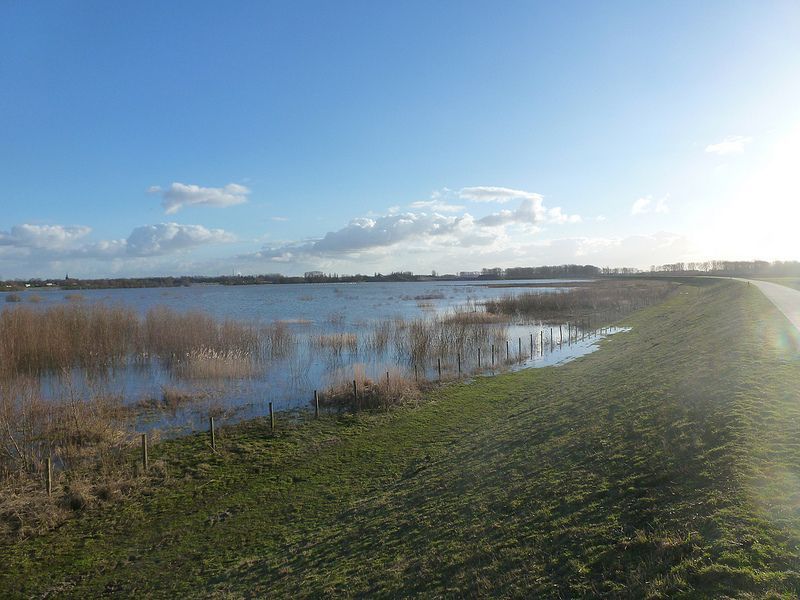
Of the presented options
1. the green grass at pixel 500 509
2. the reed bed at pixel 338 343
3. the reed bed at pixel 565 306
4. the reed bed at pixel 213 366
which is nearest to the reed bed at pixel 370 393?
the green grass at pixel 500 509

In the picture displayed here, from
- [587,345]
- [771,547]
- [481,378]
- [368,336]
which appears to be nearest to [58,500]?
[771,547]

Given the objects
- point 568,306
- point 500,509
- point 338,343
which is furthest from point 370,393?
point 568,306

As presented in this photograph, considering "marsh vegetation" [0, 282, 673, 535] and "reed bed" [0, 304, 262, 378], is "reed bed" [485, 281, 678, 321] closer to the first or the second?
"marsh vegetation" [0, 282, 673, 535]

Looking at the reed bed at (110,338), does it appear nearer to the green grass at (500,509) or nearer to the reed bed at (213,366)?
the reed bed at (213,366)

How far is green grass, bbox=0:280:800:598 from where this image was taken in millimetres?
5133

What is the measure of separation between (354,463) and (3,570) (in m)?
6.59

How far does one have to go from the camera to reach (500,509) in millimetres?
7426

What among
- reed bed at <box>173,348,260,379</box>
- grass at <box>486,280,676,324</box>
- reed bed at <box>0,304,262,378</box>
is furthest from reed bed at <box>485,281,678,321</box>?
reed bed at <box>173,348,260,379</box>

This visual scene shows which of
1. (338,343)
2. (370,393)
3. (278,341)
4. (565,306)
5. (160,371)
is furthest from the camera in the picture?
(565,306)

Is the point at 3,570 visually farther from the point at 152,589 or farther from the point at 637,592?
the point at 637,592

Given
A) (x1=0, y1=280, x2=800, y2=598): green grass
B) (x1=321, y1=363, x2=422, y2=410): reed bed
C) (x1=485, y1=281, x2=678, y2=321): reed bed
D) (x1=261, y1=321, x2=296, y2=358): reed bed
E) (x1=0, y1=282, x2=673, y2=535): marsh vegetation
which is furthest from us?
(x1=485, y1=281, x2=678, y2=321): reed bed

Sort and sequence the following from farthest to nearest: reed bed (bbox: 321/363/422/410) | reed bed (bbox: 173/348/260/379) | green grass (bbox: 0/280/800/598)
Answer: reed bed (bbox: 173/348/260/379)
reed bed (bbox: 321/363/422/410)
green grass (bbox: 0/280/800/598)

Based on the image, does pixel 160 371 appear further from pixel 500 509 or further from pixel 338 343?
pixel 500 509

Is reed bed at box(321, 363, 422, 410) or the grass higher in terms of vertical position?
the grass
